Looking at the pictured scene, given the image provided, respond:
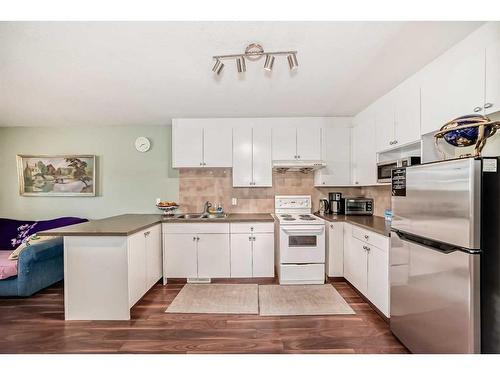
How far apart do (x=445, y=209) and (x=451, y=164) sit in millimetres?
267

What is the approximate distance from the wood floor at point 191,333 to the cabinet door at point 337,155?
1744 mm

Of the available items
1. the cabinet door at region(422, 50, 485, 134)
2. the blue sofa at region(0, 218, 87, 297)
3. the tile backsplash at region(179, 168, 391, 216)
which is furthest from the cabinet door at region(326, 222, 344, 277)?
the blue sofa at region(0, 218, 87, 297)

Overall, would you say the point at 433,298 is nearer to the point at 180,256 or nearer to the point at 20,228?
the point at 180,256

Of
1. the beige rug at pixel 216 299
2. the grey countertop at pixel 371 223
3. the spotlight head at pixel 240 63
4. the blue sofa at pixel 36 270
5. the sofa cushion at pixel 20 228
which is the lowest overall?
the beige rug at pixel 216 299

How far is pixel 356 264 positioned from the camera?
280 cm

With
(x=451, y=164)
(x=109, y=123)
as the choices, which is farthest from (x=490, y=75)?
(x=109, y=123)

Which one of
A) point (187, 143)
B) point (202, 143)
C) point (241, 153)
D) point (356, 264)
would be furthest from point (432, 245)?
point (187, 143)

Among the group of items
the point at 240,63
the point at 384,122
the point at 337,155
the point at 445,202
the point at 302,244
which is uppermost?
the point at 240,63

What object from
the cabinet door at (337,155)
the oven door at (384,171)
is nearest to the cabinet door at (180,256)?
the cabinet door at (337,155)

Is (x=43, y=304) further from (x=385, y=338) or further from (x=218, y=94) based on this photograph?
(x=385, y=338)

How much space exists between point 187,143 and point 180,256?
1.60 meters

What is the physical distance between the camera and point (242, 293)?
114 inches

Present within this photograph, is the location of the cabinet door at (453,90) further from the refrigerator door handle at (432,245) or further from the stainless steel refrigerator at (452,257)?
the refrigerator door handle at (432,245)

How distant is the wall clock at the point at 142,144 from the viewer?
153 inches
